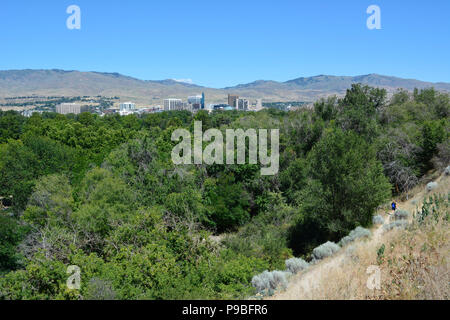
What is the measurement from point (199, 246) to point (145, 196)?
10.8 m

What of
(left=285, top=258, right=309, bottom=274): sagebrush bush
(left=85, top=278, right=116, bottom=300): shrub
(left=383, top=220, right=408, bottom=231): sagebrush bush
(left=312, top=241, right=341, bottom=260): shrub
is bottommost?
(left=85, top=278, right=116, bottom=300): shrub

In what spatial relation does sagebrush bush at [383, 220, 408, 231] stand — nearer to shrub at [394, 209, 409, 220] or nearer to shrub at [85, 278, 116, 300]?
shrub at [394, 209, 409, 220]

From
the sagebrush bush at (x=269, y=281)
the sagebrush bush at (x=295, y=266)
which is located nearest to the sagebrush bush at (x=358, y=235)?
the sagebrush bush at (x=295, y=266)

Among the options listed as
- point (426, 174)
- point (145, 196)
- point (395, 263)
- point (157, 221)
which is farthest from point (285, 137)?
point (395, 263)

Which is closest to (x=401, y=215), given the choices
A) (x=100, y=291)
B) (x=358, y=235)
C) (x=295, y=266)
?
(x=358, y=235)

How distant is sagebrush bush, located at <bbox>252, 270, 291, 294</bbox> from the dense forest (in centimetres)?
44

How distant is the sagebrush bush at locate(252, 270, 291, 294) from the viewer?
10700 millimetres

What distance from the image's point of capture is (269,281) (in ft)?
36.9

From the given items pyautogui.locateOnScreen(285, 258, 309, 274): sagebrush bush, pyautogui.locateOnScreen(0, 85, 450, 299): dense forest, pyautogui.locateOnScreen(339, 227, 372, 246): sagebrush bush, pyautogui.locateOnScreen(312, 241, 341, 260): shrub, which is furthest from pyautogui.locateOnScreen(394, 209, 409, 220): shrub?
pyautogui.locateOnScreen(285, 258, 309, 274): sagebrush bush

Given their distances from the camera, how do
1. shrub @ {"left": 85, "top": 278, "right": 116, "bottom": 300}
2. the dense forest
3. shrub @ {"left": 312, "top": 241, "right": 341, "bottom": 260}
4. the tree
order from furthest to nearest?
the tree, the dense forest, shrub @ {"left": 312, "top": 241, "right": 341, "bottom": 260}, shrub @ {"left": 85, "top": 278, "right": 116, "bottom": 300}

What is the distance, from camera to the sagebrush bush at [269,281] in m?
10.7

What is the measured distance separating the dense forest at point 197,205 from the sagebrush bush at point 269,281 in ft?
1.44

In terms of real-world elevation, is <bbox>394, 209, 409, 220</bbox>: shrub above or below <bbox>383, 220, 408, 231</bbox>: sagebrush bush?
below
